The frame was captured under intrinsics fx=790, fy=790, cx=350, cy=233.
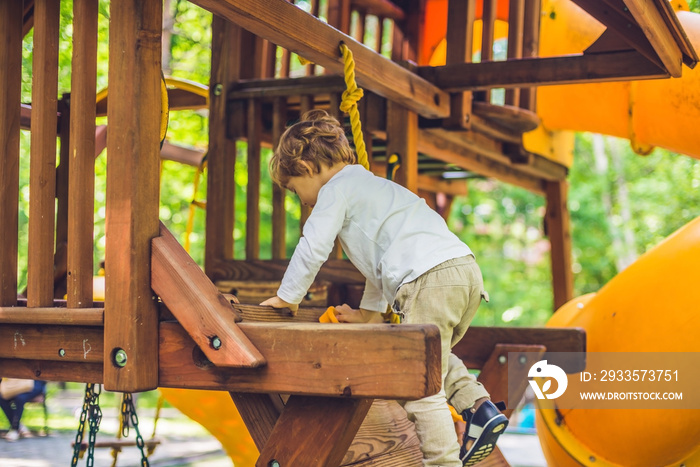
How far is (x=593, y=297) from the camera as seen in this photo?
17.2 ft

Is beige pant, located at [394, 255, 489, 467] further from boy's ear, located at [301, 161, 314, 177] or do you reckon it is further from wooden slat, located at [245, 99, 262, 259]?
wooden slat, located at [245, 99, 262, 259]

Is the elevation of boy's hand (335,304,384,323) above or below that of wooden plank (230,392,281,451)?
above

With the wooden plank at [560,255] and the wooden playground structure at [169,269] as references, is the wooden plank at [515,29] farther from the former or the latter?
the wooden plank at [560,255]

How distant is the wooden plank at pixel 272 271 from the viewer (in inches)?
178

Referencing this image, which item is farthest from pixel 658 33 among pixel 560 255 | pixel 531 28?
pixel 560 255

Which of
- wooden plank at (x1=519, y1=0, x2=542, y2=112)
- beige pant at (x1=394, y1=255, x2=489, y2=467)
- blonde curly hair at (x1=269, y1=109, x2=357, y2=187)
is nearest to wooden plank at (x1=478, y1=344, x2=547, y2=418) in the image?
beige pant at (x1=394, y1=255, x2=489, y2=467)

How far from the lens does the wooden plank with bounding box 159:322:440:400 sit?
2.07 metres

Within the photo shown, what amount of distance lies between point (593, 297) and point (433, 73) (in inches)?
76.7

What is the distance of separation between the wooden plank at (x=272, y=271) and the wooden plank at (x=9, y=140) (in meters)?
1.92

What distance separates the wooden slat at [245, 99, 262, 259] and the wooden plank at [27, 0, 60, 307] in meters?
1.90

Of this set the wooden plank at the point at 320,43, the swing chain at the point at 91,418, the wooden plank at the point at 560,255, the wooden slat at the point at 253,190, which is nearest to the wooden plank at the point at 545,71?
the wooden plank at the point at 320,43

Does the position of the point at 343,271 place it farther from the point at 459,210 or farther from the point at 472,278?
the point at 459,210

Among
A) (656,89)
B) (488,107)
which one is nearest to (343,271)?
(488,107)

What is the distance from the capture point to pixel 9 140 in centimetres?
287
